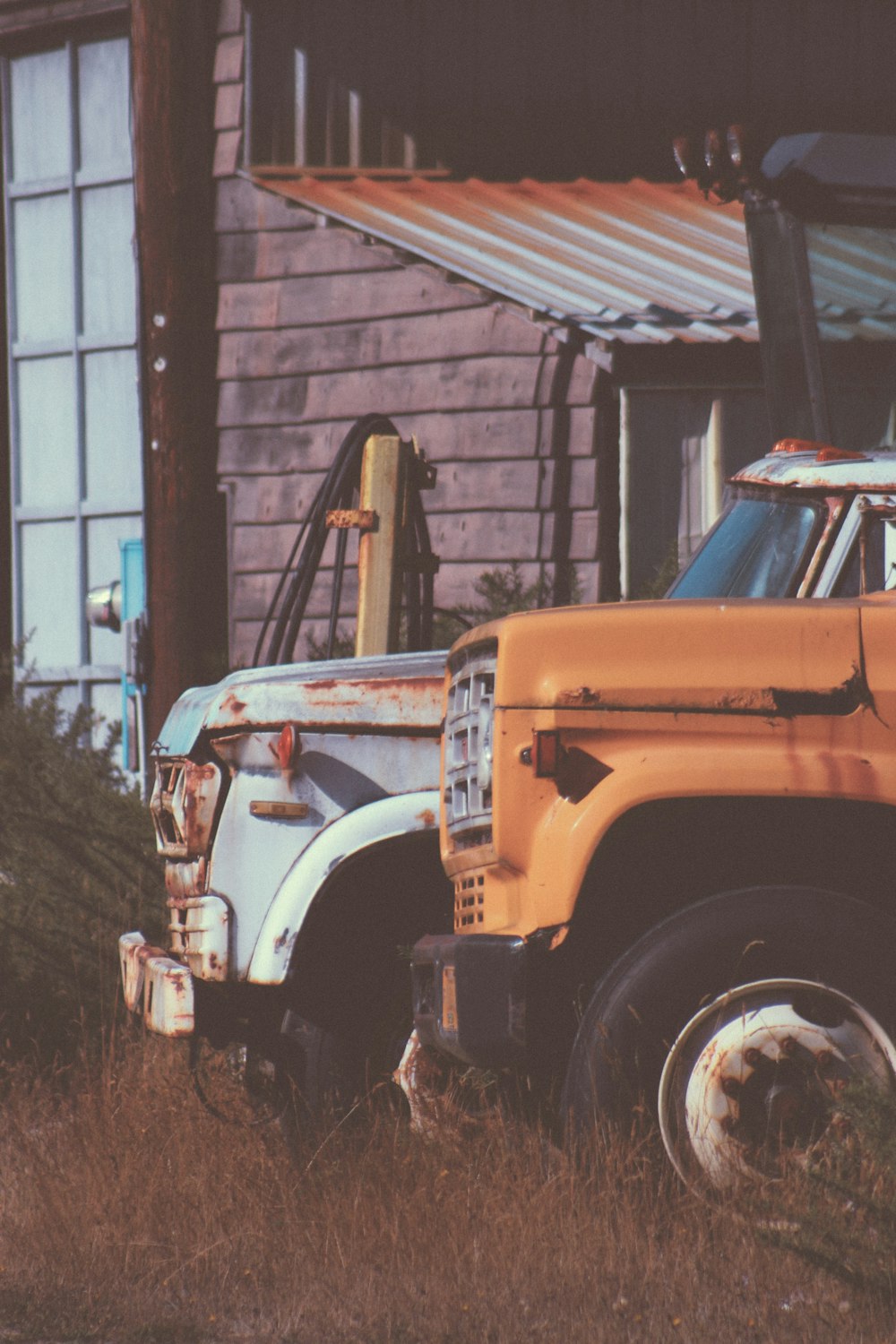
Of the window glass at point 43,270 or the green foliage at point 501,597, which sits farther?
the window glass at point 43,270

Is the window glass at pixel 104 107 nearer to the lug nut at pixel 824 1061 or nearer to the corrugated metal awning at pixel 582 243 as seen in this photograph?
the corrugated metal awning at pixel 582 243

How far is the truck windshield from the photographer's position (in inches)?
203

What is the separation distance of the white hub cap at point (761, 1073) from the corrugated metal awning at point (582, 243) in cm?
620

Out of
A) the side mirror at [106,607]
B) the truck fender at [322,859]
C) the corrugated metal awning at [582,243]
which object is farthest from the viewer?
the side mirror at [106,607]

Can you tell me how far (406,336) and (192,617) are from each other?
3069 millimetres

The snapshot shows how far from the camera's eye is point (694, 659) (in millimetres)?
4500

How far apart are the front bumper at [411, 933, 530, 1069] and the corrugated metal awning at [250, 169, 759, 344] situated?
6094mm

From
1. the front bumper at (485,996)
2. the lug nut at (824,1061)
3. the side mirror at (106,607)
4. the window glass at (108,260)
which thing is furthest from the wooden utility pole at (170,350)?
the lug nut at (824,1061)

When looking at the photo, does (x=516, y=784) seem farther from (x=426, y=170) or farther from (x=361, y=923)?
(x=426, y=170)

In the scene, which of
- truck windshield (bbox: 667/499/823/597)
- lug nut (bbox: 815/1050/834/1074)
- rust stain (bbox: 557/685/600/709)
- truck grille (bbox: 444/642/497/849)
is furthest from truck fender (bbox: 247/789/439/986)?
lug nut (bbox: 815/1050/834/1074)

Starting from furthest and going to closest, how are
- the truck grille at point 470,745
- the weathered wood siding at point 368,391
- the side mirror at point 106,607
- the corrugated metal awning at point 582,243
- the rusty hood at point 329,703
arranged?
the side mirror at point 106,607, the weathered wood siding at point 368,391, the corrugated metal awning at point 582,243, the rusty hood at point 329,703, the truck grille at point 470,745

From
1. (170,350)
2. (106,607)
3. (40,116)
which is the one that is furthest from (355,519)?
(40,116)

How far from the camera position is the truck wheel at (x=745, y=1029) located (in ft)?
14.6

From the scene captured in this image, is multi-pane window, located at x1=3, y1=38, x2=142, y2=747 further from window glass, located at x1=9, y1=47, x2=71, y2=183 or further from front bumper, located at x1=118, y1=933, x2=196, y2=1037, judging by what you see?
front bumper, located at x1=118, y1=933, x2=196, y2=1037
